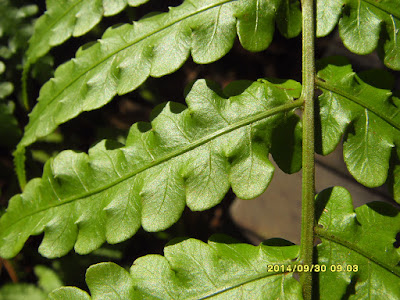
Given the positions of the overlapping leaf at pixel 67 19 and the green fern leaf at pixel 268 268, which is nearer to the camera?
the green fern leaf at pixel 268 268

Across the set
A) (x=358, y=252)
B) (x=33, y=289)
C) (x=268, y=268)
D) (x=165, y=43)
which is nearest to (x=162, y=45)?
(x=165, y=43)

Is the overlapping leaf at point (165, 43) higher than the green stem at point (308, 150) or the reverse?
higher

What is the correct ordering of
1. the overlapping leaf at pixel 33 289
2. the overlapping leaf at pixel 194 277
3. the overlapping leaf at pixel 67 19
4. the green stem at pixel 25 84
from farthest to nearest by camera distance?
the overlapping leaf at pixel 33 289 < the green stem at pixel 25 84 < the overlapping leaf at pixel 67 19 < the overlapping leaf at pixel 194 277

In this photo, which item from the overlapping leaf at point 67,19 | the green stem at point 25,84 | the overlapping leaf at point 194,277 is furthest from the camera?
the green stem at point 25,84

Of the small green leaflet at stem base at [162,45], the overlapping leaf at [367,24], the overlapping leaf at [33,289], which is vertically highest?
the small green leaflet at stem base at [162,45]

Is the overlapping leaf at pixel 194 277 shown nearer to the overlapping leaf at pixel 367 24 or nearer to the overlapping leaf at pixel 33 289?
the overlapping leaf at pixel 367 24

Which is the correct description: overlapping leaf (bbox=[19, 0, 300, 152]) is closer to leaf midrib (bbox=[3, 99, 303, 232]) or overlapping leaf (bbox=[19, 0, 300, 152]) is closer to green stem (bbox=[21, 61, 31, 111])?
leaf midrib (bbox=[3, 99, 303, 232])
